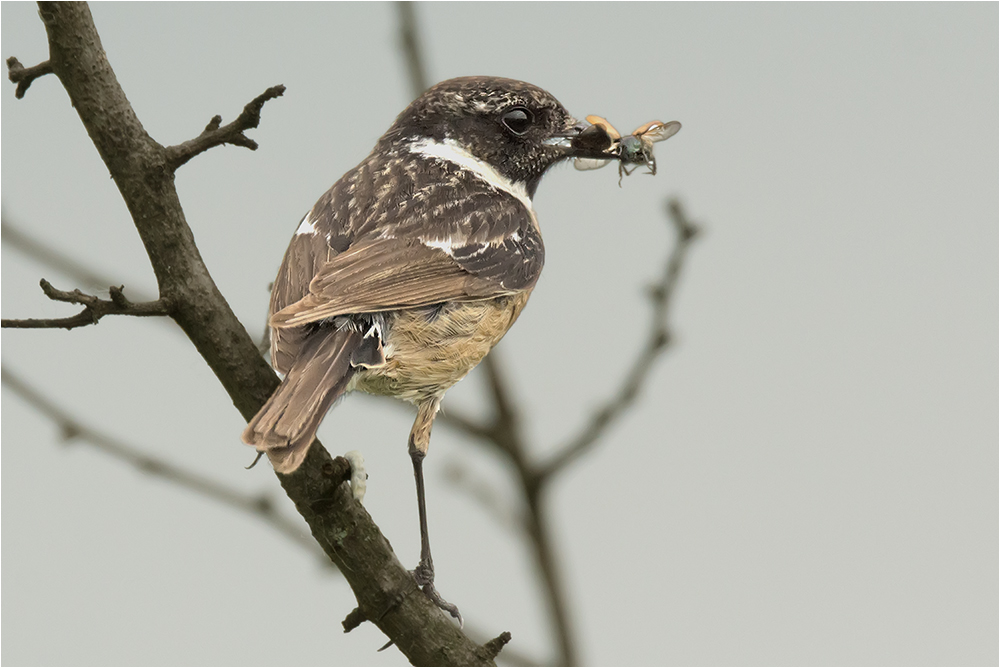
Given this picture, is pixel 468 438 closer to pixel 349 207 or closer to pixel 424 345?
pixel 424 345

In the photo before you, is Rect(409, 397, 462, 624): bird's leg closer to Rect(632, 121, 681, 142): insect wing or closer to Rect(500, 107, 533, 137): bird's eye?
Rect(500, 107, 533, 137): bird's eye

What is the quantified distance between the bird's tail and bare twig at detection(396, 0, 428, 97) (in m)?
1.13

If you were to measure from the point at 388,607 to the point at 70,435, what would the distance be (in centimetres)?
144

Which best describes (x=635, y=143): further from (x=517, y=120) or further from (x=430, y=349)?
(x=430, y=349)

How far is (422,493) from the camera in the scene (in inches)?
153

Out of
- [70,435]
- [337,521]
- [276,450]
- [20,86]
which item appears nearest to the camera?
A: [276,450]

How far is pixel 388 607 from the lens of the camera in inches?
134

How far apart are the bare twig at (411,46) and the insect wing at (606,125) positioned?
3.40ft

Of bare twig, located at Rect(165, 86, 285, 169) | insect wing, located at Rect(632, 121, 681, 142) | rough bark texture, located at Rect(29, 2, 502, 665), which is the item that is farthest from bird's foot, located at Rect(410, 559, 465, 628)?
insect wing, located at Rect(632, 121, 681, 142)

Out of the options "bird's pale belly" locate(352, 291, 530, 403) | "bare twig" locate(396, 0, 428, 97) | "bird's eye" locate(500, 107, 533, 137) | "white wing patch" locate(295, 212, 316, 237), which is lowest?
"bird's pale belly" locate(352, 291, 530, 403)

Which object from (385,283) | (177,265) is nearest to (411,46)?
(385,283)

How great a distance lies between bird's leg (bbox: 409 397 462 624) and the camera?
3725mm

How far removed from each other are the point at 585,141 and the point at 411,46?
3.45 ft

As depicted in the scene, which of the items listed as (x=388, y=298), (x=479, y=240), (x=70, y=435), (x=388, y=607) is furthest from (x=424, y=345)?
(x=70, y=435)
